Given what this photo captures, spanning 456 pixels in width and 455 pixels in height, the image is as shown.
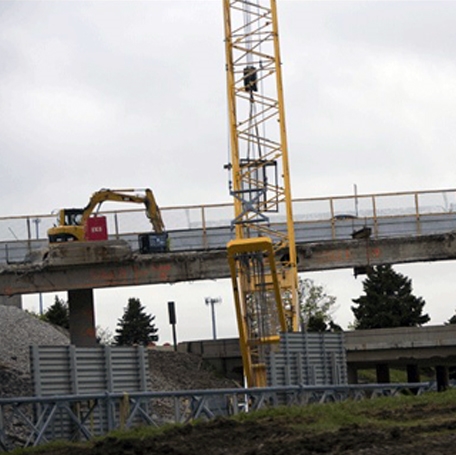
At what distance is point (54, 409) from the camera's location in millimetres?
24391

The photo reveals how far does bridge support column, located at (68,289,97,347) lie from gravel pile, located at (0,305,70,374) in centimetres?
250

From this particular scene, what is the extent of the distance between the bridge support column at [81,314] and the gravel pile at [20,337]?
2.50 metres

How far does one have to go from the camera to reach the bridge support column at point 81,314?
6044cm

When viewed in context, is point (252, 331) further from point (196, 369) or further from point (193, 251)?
point (196, 369)

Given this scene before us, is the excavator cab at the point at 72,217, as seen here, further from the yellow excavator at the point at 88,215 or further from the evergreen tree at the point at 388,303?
the evergreen tree at the point at 388,303

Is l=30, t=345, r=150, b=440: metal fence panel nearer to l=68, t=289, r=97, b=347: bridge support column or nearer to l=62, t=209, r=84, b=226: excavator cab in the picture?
l=68, t=289, r=97, b=347: bridge support column

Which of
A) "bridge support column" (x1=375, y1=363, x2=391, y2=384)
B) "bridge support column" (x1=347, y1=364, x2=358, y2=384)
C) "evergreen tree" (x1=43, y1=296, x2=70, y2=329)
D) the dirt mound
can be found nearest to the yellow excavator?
the dirt mound

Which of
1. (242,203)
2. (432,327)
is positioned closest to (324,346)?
(242,203)

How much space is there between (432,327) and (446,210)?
29.3 feet

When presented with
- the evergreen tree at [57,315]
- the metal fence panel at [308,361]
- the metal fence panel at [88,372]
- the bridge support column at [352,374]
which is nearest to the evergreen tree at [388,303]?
the evergreen tree at [57,315]

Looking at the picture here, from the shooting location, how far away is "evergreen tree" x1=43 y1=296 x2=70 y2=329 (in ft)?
387

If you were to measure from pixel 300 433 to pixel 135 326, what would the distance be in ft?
387

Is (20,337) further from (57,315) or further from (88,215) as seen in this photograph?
(57,315)

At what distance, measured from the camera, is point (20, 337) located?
221 ft
